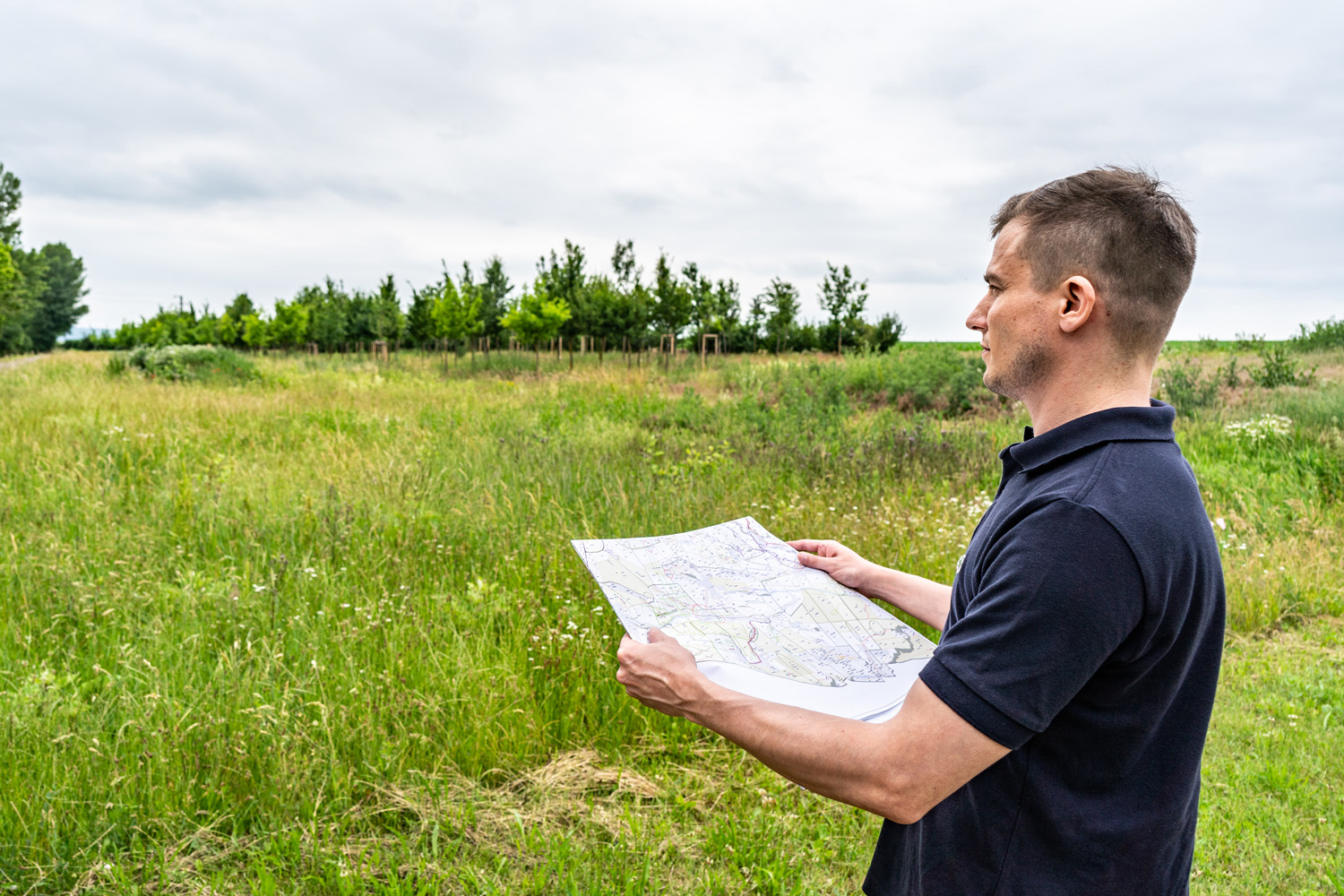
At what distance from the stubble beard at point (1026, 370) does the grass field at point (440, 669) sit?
6.58ft

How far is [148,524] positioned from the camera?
5.57 metres

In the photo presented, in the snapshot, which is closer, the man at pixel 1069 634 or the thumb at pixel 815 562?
the man at pixel 1069 634

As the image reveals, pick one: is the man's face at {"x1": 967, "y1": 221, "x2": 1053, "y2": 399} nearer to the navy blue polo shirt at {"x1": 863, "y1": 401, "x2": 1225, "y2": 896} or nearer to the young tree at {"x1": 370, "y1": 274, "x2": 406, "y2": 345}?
the navy blue polo shirt at {"x1": 863, "y1": 401, "x2": 1225, "y2": 896}

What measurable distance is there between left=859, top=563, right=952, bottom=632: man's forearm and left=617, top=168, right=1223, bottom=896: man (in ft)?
1.43

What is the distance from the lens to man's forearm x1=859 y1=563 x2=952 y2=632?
5.70 ft

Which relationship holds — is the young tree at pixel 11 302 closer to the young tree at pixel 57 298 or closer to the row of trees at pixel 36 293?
Answer: the row of trees at pixel 36 293

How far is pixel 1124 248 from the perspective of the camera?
1139 mm

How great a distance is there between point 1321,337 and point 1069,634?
25605mm

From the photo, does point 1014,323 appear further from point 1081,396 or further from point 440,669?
point 440,669

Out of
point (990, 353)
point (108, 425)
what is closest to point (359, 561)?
point (990, 353)

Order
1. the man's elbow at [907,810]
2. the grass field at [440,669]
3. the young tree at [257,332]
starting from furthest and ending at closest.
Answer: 1. the young tree at [257,332]
2. the grass field at [440,669]
3. the man's elbow at [907,810]

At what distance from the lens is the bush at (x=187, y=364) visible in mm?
16969

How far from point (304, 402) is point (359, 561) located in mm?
8563

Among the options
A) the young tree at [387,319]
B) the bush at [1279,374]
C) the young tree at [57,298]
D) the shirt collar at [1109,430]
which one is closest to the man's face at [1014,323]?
the shirt collar at [1109,430]
